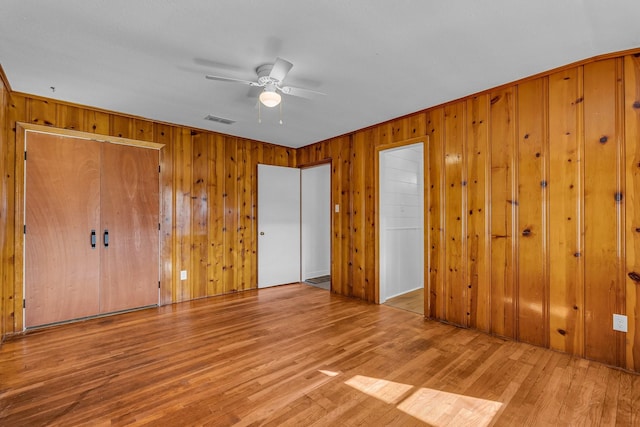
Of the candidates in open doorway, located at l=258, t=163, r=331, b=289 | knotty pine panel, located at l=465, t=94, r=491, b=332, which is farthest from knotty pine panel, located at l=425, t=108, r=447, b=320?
open doorway, located at l=258, t=163, r=331, b=289

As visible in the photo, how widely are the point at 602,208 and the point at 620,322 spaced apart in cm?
89

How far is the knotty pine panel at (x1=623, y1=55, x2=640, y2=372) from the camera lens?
2.26m

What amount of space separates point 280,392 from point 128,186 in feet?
10.4

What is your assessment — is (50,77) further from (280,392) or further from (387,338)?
(387,338)

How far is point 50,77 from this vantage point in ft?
8.95

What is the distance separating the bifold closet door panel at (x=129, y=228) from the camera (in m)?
3.61

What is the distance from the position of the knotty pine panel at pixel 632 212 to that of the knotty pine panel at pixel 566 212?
27 cm

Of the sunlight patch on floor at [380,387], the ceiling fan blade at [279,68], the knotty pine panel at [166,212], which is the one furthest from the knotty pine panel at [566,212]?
the knotty pine panel at [166,212]

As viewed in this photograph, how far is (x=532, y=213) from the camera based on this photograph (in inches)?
108

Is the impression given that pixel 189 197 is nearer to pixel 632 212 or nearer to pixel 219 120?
pixel 219 120

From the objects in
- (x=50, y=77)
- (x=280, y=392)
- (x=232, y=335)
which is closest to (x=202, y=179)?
(x=50, y=77)

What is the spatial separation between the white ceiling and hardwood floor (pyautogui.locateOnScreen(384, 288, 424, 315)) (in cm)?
253

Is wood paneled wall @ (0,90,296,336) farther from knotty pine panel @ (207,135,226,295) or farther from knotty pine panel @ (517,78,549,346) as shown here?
knotty pine panel @ (517,78,549,346)

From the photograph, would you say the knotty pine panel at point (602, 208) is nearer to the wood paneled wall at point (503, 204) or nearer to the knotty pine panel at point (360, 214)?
the wood paneled wall at point (503, 204)
